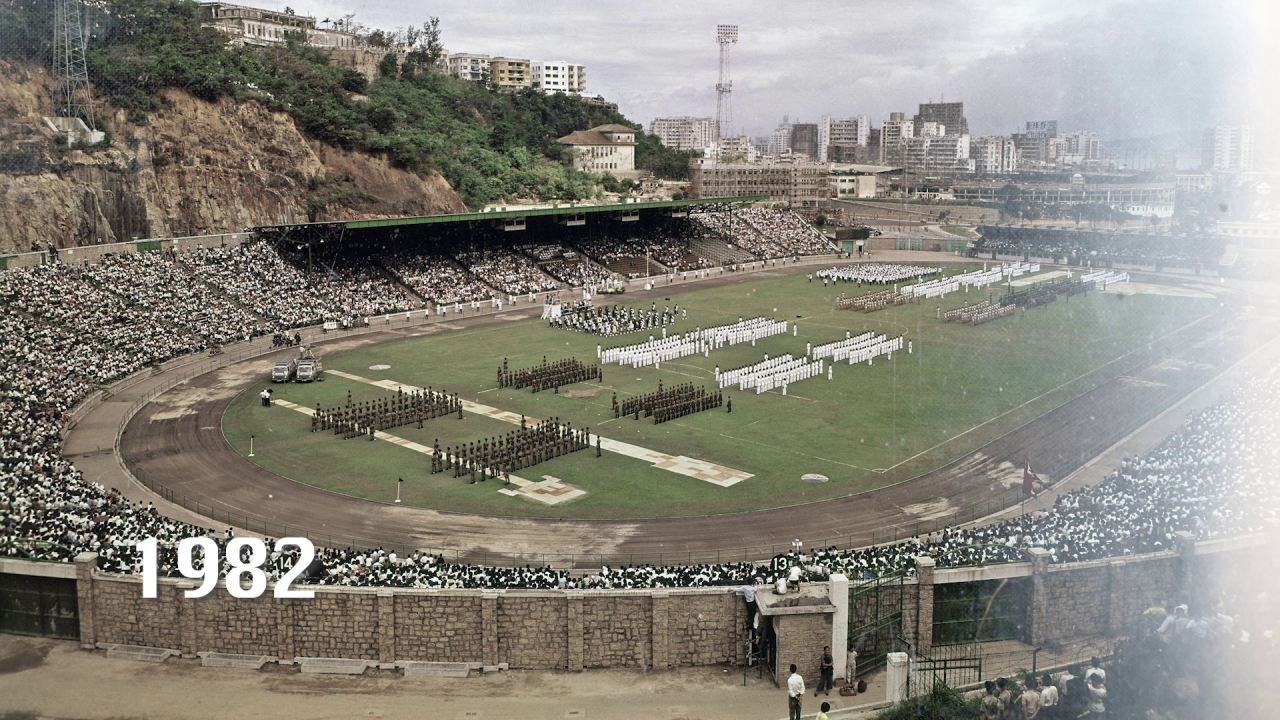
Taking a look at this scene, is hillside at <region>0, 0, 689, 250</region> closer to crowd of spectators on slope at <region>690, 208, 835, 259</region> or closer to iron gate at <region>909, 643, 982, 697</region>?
crowd of spectators on slope at <region>690, 208, 835, 259</region>

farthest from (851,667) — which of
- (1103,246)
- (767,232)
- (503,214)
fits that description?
(767,232)

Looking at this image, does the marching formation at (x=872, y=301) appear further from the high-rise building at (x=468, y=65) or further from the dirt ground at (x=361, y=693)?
the high-rise building at (x=468, y=65)

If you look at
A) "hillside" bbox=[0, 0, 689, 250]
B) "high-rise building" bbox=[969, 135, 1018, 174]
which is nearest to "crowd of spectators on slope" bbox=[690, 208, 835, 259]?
"hillside" bbox=[0, 0, 689, 250]

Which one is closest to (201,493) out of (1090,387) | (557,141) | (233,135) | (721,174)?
(1090,387)

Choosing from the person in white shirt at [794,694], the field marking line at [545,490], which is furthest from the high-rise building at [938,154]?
the person in white shirt at [794,694]

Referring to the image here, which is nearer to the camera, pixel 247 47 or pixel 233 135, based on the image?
pixel 233 135

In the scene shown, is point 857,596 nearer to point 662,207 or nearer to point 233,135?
point 233,135
